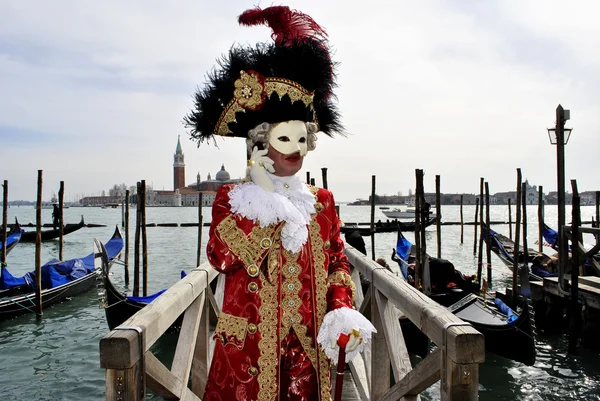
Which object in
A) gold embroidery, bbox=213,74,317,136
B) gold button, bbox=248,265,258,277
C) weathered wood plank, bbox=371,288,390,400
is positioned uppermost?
gold embroidery, bbox=213,74,317,136

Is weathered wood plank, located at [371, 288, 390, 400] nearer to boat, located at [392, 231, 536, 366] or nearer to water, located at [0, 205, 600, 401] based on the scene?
boat, located at [392, 231, 536, 366]

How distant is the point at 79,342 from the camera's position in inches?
286

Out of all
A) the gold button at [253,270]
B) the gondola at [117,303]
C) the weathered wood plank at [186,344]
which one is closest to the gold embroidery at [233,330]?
the gold button at [253,270]

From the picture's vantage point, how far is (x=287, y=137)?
74.1 inches

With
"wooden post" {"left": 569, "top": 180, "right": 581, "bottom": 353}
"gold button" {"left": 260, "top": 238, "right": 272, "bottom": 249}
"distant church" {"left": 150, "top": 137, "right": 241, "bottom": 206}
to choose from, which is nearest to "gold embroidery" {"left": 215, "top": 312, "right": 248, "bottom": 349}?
"gold button" {"left": 260, "top": 238, "right": 272, "bottom": 249}

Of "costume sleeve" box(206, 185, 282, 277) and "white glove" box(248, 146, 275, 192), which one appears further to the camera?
"white glove" box(248, 146, 275, 192)

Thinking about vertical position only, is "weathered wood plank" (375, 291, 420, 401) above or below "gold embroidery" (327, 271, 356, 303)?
below

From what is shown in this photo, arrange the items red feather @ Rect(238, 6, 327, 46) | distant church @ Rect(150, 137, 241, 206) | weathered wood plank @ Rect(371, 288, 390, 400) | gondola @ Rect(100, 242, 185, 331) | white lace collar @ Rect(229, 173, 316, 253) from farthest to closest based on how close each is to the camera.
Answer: distant church @ Rect(150, 137, 241, 206), gondola @ Rect(100, 242, 185, 331), weathered wood plank @ Rect(371, 288, 390, 400), red feather @ Rect(238, 6, 327, 46), white lace collar @ Rect(229, 173, 316, 253)

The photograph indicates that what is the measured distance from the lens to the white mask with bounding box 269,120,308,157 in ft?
6.12

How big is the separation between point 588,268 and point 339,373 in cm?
938

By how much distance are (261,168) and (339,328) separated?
0.69 meters

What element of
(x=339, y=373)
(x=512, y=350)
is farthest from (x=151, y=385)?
(x=512, y=350)

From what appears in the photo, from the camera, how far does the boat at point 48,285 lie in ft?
27.0

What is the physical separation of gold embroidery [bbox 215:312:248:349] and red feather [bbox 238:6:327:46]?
1.23 metres
